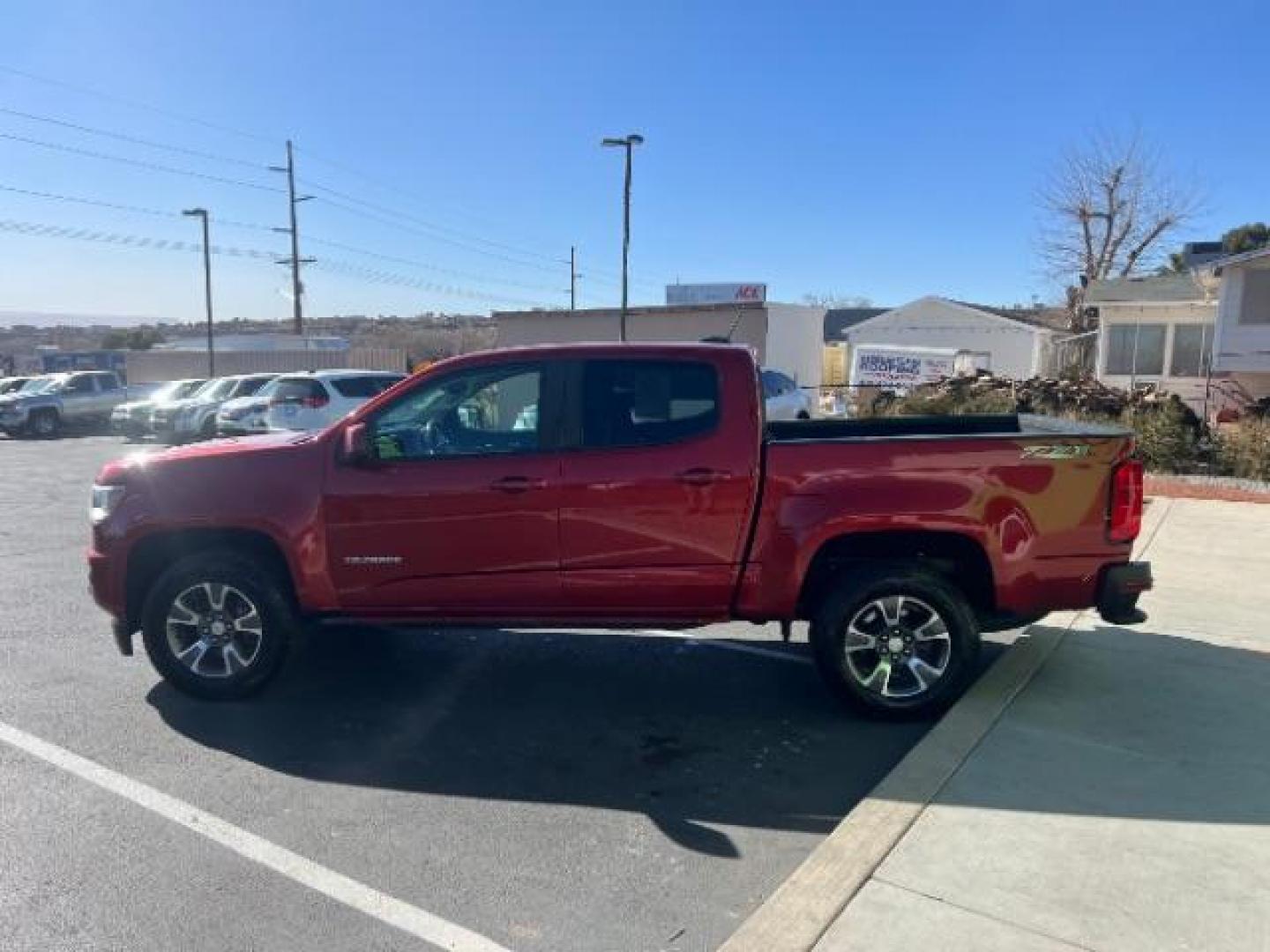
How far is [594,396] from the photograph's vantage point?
15.5 ft

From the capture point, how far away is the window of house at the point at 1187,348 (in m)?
25.1

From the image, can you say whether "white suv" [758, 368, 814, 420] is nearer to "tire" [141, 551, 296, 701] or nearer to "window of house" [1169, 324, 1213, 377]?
"tire" [141, 551, 296, 701]

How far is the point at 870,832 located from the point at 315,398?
1518 cm

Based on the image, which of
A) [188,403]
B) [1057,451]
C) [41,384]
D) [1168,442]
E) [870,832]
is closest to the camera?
[870,832]

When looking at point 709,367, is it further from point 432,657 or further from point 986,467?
point 432,657

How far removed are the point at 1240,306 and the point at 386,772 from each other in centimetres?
2320

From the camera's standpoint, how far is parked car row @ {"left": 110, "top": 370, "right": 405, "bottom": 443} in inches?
657

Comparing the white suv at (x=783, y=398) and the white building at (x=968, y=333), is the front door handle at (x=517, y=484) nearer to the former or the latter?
the white suv at (x=783, y=398)

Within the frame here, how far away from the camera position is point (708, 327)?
31547 millimetres

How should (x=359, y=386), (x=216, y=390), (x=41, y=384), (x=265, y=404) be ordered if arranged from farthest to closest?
(x=41, y=384)
(x=216, y=390)
(x=265, y=404)
(x=359, y=386)

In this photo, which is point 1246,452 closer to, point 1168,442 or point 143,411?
point 1168,442

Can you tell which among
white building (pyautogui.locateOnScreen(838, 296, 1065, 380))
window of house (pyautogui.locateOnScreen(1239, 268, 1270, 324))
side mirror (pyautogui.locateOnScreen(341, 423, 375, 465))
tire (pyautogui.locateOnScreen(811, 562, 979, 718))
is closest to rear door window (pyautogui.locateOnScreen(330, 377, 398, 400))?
side mirror (pyautogui.locateOnScreen(341, 423, 375, 465))

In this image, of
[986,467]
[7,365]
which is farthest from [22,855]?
[7,365]

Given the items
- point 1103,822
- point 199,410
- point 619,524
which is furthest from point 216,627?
point 199,410
